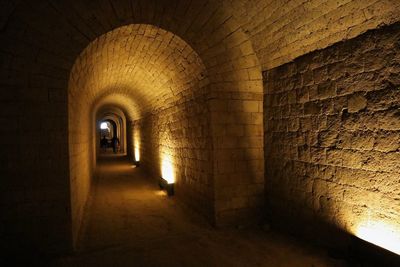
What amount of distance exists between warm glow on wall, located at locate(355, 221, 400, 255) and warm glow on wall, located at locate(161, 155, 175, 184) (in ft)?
16.8

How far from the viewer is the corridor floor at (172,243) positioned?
3592 millimetres

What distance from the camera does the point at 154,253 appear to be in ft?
12.7

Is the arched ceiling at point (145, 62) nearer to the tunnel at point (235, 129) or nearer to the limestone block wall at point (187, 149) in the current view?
the tunnel at point (235, 129)

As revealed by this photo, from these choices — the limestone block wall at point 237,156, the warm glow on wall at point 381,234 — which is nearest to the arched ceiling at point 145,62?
the limestone block wall at point 237,156

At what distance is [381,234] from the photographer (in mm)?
2980

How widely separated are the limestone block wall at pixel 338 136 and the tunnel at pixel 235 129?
0.05 feet

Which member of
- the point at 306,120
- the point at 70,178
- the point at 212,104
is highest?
the point at 212,104

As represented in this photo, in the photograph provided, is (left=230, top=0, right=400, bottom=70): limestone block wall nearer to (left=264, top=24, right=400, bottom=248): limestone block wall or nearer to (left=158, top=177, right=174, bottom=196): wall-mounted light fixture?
(left=264, top=24, right=400, bottom=248): limestone block wall

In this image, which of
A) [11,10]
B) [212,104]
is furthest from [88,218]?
[11,10]

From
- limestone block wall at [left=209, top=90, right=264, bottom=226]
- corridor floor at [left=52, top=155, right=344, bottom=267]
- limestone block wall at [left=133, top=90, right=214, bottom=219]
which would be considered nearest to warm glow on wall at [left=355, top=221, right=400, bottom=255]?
corridor floor at [left=52, top=155, right=344, bottom=267]

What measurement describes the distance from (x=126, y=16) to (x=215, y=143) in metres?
2.71

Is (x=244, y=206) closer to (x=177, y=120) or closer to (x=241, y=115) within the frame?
(x=241, y=115)

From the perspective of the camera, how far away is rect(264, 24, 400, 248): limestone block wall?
2.85 m

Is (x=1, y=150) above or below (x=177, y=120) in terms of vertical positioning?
below
